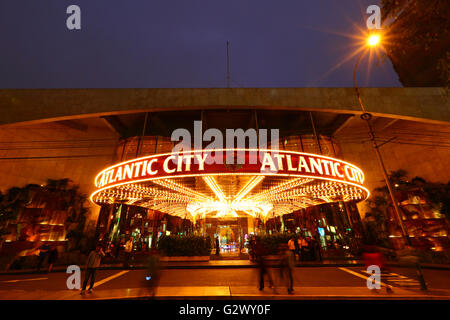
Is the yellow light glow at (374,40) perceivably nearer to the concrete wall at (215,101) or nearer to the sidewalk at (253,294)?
the concrete wall at (215,101)

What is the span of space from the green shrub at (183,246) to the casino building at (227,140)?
9.77 feet

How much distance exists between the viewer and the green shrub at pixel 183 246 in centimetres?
1320

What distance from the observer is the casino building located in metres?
13.9

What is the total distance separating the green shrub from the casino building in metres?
2.98

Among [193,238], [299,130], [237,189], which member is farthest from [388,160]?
[193,238]

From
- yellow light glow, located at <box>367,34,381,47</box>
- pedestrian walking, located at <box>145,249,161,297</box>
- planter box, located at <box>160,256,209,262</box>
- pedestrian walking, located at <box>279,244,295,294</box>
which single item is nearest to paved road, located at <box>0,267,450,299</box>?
pedestrian walking, located at <box>279,244,295,294</box>

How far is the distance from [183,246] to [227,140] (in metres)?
9.34

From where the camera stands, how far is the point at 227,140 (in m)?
17.4

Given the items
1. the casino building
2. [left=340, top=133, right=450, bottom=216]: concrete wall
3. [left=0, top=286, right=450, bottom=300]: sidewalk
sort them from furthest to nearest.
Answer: [left=340, top=133, right=450, bottom=216]: concrete wall < the casino building < [left=0, top=286, right=450, bottom=300]: sidewalk

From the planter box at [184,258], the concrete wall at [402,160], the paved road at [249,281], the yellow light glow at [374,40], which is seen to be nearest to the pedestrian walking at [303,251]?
the paved road at [249,281]

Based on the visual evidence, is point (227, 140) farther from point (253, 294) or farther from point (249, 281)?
point (253, 294)

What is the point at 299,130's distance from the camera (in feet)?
57.1

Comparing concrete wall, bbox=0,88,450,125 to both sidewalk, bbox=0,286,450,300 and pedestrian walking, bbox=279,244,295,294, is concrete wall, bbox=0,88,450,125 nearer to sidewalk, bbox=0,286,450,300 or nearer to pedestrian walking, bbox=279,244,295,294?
pedestrian walking, bbox=279,244,295,294

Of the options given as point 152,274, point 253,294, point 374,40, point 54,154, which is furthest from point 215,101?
point 54,154
